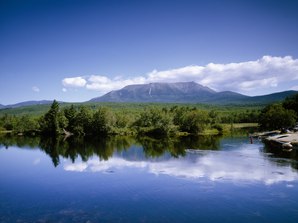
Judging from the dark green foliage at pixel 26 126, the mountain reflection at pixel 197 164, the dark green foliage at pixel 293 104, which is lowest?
the mountain reflection at pixel 197 164

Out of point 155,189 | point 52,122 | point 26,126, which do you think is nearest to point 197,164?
point 155,189

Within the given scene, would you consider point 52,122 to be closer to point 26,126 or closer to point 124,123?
point 26,126

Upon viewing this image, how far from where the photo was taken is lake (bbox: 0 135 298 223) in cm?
2172

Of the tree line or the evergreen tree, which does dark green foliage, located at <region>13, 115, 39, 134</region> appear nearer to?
the tree line

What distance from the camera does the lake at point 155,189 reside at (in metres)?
21.7

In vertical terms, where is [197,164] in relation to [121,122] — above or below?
below

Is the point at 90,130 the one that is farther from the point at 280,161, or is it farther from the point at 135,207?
the point at 135,207

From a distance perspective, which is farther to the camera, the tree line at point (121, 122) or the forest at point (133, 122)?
the tree line at point (121, 122)

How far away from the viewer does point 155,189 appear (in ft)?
94.5

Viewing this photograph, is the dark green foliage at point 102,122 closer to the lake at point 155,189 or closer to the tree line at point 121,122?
the tree line at point 121,122

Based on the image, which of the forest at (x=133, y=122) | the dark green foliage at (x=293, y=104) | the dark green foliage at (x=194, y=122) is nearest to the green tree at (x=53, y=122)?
the forest at (x=133, y=122)

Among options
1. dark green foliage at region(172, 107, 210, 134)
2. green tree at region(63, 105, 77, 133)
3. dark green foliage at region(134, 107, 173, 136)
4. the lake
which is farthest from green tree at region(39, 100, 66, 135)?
the lake

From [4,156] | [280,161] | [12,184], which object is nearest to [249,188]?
[280,161]

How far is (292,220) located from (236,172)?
14671mm
